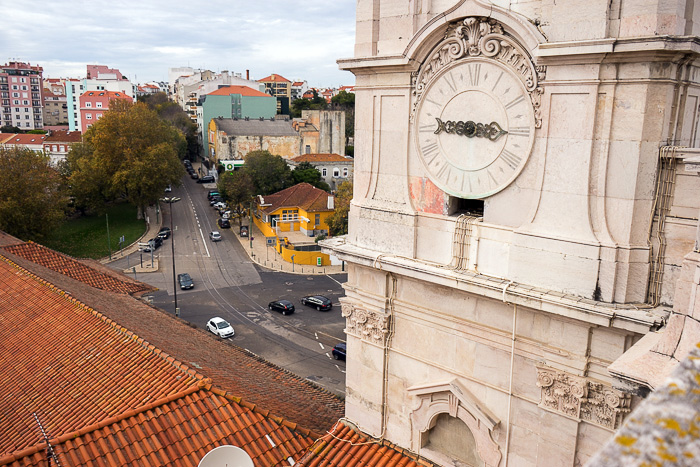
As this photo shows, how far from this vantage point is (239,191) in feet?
215

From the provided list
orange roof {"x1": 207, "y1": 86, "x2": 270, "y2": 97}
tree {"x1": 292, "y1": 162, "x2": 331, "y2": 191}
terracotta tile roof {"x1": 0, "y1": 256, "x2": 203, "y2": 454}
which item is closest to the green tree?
tree {"x1": 292, "y1": 162, "x2": 331, "y2": 191}

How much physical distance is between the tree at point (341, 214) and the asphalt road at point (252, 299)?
527 centimetres

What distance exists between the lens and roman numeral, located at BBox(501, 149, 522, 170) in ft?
28.1

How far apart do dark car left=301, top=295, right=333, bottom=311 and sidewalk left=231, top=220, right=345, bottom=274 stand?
32.0 feet

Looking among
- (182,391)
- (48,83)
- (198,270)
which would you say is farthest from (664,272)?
(48,83)

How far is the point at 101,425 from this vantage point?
1032cm

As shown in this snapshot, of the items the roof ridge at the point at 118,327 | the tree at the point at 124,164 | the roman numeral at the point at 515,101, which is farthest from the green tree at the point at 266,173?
the roman numeral at the point at 515,101

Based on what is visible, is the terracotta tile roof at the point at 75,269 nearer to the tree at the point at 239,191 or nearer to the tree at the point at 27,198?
the tree at the point at 27,198

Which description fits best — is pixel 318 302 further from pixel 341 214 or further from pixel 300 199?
pixel 300 199

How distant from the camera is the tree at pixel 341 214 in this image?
53.9 meters

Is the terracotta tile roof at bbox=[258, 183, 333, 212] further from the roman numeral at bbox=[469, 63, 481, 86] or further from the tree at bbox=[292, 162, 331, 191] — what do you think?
the roman numeral at bbox=[469, 63, 481, 86]

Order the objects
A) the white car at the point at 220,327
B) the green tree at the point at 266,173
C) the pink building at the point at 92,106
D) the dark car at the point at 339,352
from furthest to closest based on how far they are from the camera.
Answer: the pink building at the point at 92,106, the green tree at the point at 266,173, the white car at the point at 220,327, the dark car at the point at 339,352

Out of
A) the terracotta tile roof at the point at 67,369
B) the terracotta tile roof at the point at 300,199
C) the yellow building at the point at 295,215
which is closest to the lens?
the terracotta tile roof at the point at 67,369

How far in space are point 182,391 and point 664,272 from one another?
9188 millimetres
